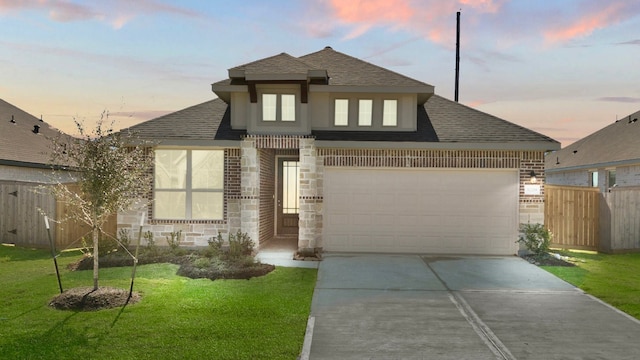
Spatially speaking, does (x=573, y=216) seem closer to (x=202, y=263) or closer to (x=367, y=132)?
(x=367, y=132)

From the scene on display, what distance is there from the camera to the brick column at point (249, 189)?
12.8 m

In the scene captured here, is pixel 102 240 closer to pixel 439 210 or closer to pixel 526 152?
pixel 439 210

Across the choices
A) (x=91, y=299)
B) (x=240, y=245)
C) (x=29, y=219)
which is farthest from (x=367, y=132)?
(x=29, y=219)

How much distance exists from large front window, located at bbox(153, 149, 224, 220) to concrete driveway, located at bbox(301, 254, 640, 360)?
14.4 ft

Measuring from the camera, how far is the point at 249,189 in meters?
12.9

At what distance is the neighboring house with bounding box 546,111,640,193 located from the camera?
62.5 ft

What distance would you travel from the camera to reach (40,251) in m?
13.4

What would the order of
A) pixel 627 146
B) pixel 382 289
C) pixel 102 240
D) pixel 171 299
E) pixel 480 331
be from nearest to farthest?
pixel 480 331, pixel 171 299, pixel 382 289, pixel 102 240, pixel 627 146

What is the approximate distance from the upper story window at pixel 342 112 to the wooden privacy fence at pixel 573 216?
667 cm

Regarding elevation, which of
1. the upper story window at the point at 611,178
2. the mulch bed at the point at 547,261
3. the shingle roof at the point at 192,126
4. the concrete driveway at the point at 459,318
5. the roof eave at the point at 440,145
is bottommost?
the concrete driveway at the point at 459,318

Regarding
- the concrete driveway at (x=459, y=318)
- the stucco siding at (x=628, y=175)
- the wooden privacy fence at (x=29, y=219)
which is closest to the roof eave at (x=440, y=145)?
the concrete driveway at (x=459, y=318)

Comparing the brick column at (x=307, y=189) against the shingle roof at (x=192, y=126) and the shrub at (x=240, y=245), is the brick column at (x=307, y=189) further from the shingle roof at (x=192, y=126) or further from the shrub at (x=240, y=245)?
the shingle roof at (x=192, y=126)

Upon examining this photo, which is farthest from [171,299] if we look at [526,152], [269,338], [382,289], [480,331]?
[526,152]

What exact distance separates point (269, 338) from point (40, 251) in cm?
1059
